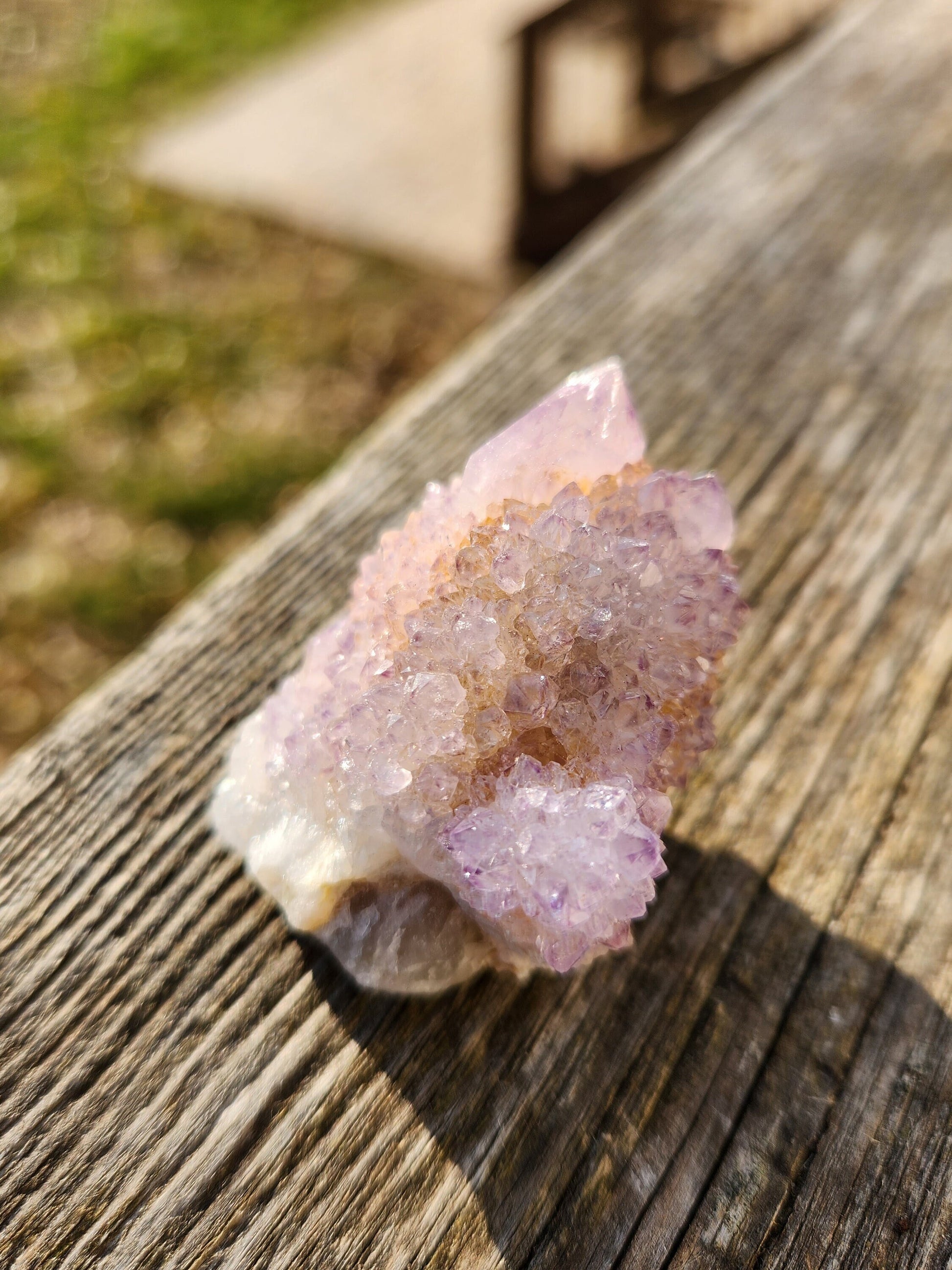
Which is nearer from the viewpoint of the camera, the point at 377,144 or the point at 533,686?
the point at 533,686

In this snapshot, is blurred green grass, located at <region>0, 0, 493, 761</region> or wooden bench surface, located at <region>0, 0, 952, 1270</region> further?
blurred green grass, located at <region>0, 0, 493, 761</region>

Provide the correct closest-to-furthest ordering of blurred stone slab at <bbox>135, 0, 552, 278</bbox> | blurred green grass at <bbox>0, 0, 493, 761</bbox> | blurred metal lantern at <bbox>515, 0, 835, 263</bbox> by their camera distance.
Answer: blurred green grass at <bbox>0, 0, 493, 761</bbox> < blurred metal lantern at <bbox>515, 0, 835, 263</bbox> < blurred stone slab at <bbox>135, 0, 552, 278</bbox>

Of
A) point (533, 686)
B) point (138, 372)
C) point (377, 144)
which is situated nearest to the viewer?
point (533, 686)

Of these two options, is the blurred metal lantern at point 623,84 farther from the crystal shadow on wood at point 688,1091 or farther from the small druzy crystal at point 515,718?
the crystal shadow on wood at point 688,1091

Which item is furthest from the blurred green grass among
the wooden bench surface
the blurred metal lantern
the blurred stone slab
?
the wooden bench surface

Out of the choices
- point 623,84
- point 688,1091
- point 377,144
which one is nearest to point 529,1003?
point 688,1091

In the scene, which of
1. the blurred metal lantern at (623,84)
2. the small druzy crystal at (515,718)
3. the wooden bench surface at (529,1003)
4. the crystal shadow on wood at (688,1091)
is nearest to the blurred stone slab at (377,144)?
the blurred metal lantern at (623,84)

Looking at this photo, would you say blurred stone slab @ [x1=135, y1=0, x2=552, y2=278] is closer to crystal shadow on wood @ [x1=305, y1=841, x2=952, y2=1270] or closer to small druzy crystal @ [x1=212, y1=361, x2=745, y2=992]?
small druzy crystal @ [x1=212, y1=361, x2=745, y2=992]

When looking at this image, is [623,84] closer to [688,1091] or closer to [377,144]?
[377,144]
